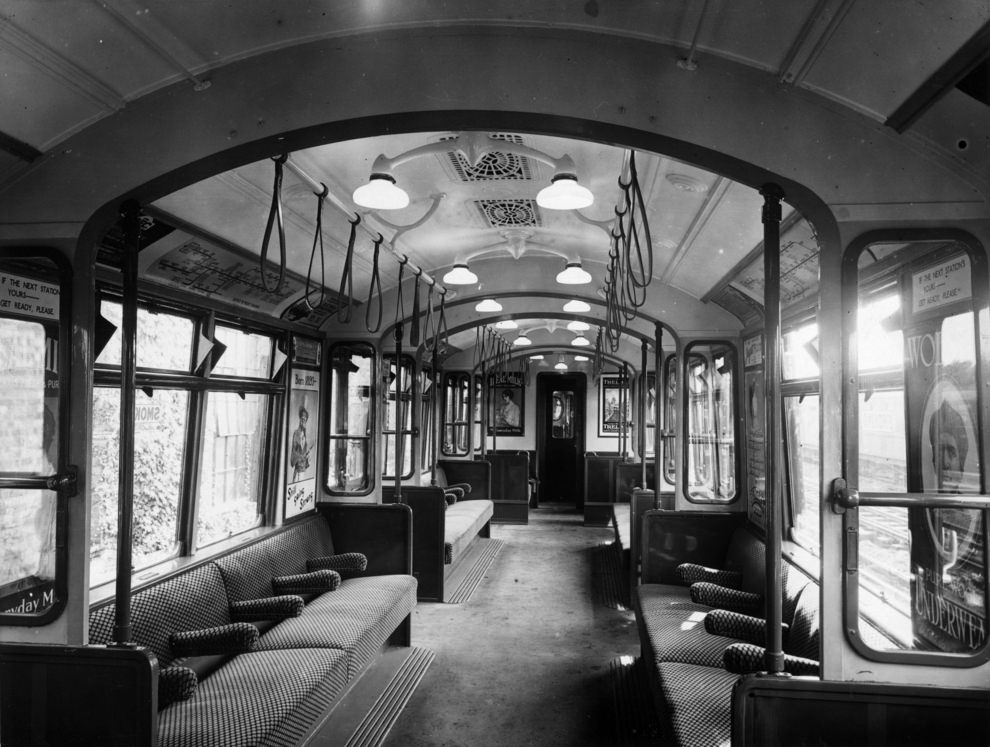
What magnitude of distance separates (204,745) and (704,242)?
3649 mm

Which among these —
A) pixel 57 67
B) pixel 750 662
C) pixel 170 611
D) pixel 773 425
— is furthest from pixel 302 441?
pixel 773 425

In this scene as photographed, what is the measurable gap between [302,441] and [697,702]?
3.58 metres

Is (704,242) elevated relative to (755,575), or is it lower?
elevated

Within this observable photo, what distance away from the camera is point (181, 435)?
4238 mm

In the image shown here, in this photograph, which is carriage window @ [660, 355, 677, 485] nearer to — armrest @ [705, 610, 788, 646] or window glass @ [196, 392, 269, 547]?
armrest @ [705, 610, 788, 646]

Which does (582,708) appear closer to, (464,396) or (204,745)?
(204,745)

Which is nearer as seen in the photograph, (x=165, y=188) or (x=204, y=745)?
(x=165, y=188)

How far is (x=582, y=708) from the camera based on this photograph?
4129 mm

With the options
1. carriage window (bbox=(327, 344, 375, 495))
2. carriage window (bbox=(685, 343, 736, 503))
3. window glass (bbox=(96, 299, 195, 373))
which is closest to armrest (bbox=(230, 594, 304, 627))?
window glass (bbox=(96, 299, 195, 373))

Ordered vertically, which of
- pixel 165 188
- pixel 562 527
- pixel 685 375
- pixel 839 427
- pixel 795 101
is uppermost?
pixel 795 101

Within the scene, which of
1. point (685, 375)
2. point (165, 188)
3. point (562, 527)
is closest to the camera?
point (165, 188)

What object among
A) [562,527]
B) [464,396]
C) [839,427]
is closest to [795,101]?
[839,427]

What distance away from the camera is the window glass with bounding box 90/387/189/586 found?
354 centimetres

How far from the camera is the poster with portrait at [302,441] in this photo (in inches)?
210
